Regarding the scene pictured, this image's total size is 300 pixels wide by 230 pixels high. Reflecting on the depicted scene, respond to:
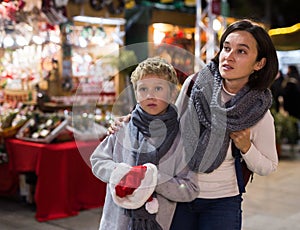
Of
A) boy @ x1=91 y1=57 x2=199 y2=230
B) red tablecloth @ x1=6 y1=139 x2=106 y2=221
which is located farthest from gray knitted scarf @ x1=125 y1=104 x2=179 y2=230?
red tablecloth @ x1=6 y1=139 x2=106 y2=221

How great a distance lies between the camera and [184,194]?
182 centimetres

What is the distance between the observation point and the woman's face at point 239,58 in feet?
6.15

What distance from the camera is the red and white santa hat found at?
1.75m

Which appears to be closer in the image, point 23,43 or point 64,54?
point 23,43

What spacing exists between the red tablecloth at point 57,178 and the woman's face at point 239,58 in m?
2.46

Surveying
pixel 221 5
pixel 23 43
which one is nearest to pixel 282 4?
pixel 221 5

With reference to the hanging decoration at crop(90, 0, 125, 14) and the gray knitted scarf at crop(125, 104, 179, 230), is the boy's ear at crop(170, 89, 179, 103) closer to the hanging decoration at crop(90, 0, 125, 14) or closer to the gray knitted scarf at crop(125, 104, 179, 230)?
the gray knitted scarf at crop(125, 104, 179, 230)

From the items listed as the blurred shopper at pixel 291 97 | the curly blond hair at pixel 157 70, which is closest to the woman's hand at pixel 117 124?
the curly blond hair at pixel 157 70

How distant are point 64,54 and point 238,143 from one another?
5.11m

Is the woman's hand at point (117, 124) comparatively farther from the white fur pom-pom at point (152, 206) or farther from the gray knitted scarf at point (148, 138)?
the white fur pom-pom at point (152, 206)

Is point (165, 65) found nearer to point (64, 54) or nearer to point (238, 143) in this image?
point (238, 143)

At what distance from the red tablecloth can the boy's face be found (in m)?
2.40

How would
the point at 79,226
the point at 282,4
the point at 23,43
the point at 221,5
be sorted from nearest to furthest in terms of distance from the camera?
the point at 79,226, the point at 23,43, the point at 221,5, the point at 282,4

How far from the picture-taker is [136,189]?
1.76 m
